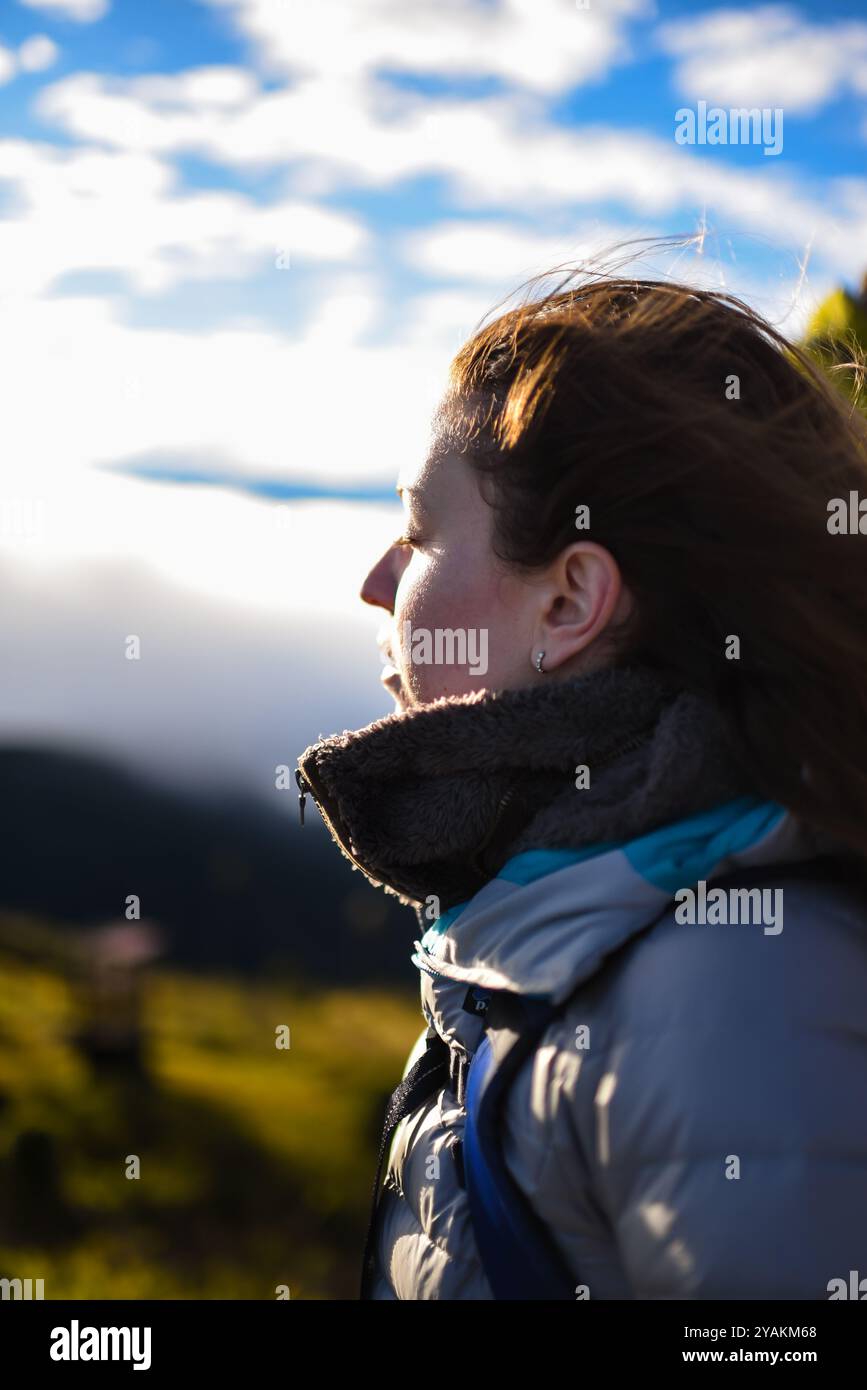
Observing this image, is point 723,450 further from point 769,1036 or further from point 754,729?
point 769,1036

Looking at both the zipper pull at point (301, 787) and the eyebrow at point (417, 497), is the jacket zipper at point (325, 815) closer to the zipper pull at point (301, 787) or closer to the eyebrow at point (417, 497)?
the zipper pull at point (301, 787)

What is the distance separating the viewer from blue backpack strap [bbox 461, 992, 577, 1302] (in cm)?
144

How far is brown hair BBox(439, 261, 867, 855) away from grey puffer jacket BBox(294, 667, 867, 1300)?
135mm

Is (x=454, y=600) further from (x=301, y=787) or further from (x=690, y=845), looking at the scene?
(x=690, y=845)

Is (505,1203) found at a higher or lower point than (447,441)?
lower

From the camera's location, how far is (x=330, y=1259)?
4.57 metres

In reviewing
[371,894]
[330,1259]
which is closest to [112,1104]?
[330,1259]

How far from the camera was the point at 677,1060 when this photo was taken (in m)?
1.34

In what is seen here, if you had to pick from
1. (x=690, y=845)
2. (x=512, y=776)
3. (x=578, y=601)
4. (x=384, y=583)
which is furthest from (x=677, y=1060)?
(x=384, y=583)

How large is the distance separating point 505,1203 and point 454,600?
2.90ft

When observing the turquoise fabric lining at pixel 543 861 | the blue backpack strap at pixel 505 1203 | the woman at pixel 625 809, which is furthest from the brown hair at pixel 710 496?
the blue backpack strap at pixel 505 1203

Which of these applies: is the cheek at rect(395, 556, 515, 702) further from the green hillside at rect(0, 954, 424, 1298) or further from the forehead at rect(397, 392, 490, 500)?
the green hillside at rect(0, 954, 424, 1298)

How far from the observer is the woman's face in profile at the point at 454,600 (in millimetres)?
1829

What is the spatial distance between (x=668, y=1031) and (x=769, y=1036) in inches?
4.4
